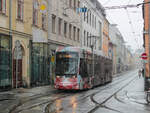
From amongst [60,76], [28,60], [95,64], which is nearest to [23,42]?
[28,60]

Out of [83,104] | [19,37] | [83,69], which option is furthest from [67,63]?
[83,104]

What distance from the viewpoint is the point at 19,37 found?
23.1 meters

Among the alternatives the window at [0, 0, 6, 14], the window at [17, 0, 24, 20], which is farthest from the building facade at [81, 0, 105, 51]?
the window at [0, 0, 6, 14]

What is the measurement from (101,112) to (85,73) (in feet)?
34.9

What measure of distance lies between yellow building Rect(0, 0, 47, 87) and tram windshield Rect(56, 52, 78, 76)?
2731mm

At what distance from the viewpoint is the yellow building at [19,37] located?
20608 mm

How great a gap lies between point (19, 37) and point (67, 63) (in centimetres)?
454

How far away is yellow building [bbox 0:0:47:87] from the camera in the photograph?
2061cm

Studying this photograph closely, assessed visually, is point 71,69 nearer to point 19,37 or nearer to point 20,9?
point 19,37

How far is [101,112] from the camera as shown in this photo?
38.9 ft

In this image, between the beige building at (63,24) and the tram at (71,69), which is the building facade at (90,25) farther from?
the tram at (71,69)

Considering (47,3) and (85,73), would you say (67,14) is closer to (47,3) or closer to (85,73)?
(47,3)

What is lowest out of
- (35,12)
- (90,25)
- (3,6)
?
(3,6)

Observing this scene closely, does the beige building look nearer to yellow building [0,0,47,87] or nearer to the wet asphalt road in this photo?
yellow building [0,0,47,87]
